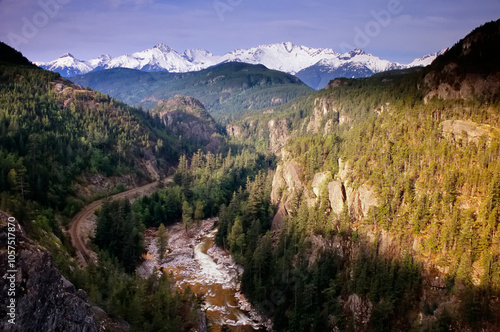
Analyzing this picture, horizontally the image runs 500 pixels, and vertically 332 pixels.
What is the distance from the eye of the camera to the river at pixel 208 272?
68438 millimetres

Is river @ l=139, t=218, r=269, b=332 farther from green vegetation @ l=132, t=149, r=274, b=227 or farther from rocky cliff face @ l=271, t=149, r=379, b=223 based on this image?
rocky cliff face @ l=271, t=149, r=379, b=223

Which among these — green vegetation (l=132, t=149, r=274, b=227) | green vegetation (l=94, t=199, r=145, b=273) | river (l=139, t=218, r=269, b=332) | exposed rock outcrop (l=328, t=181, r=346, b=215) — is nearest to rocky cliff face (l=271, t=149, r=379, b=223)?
exposed rock outcrop (l=328, t=181, r=346, b=215)

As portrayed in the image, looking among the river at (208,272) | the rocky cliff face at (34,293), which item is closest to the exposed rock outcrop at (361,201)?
the river at (208,272)

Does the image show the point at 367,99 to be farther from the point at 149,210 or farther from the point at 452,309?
the point at 452,309

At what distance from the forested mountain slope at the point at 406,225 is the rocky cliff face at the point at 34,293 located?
154ft

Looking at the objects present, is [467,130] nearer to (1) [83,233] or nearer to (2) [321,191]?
(2) [321,191]

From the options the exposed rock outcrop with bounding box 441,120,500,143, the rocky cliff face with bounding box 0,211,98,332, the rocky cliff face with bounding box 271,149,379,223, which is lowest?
the rocky cliff face with bounding box 271,149,379,223

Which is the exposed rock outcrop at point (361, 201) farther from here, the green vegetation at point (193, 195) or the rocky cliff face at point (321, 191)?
the green vegetation at point (193, 195)

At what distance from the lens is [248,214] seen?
10394cm

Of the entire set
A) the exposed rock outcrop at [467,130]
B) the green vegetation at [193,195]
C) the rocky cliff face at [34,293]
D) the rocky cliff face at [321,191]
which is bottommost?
the green vegetation at [193,195]

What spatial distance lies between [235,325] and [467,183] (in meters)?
48.4

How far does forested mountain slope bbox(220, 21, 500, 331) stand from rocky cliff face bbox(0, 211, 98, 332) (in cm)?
4696

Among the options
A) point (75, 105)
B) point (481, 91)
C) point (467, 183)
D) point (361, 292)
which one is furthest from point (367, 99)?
point (75, 105)

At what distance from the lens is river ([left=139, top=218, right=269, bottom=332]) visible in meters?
68.4
